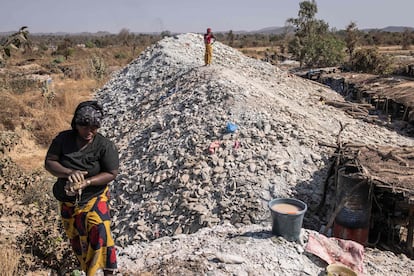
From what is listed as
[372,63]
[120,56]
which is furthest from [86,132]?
[120,56]

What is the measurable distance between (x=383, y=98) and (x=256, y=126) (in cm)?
542

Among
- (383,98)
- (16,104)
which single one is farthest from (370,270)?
(16,104)

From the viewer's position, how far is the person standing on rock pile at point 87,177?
216 centimetres

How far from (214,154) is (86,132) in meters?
2.64

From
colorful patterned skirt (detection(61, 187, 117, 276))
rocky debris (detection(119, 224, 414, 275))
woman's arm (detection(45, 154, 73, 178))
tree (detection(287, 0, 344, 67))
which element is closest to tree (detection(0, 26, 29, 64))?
woman's arm (detection(45, 154, 73, 178))

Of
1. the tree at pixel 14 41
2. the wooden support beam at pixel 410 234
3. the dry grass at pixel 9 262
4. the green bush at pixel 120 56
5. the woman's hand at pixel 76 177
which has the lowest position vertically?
the wooden support beam at pixel 410 234

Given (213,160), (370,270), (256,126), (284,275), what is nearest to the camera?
(284,275)

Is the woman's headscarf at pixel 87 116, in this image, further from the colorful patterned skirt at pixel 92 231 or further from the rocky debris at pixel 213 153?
the rocky debris at pixel 213 153

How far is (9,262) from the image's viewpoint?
8.78 feet

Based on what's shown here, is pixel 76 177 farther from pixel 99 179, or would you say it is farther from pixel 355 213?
pixel 355 213

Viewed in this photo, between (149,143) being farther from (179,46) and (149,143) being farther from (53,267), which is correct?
(179,46)

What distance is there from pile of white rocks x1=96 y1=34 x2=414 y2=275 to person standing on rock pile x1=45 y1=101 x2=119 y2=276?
104 cm

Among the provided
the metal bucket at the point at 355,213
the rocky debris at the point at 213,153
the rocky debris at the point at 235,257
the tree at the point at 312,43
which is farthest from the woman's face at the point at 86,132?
the tree at the point at 312,43

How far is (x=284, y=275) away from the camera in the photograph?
2586mm
